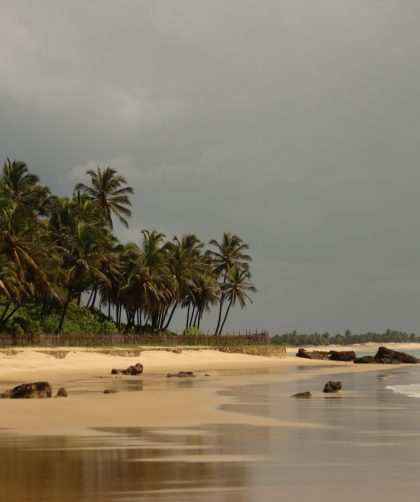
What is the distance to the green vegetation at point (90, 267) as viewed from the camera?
5578cm

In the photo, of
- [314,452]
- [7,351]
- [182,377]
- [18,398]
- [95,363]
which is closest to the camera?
[314,452]

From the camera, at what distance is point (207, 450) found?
13.0m

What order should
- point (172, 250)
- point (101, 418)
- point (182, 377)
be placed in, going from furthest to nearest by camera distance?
1. point (172, 250)
2. point (182, 377)
3. point (101, 418)

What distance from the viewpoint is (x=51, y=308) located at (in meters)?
70.4

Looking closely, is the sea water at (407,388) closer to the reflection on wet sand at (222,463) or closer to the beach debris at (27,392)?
the reflection on wet sand at (222,463)

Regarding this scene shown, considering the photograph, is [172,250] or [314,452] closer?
[314,452]

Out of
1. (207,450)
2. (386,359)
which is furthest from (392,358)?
(207,450)

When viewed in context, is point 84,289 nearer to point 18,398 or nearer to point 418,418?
point 18,398

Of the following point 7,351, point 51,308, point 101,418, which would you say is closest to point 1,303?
point 51,308

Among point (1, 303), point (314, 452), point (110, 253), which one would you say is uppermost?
point (110, 253)

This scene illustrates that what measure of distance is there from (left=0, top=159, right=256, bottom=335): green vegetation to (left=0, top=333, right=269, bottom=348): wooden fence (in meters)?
3.13

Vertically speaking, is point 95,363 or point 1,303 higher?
point 1,303

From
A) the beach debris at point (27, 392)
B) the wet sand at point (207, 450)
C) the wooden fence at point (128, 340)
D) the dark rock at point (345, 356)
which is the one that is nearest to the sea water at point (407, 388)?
the wet sand at point (207, 450)

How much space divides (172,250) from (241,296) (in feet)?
39.4
